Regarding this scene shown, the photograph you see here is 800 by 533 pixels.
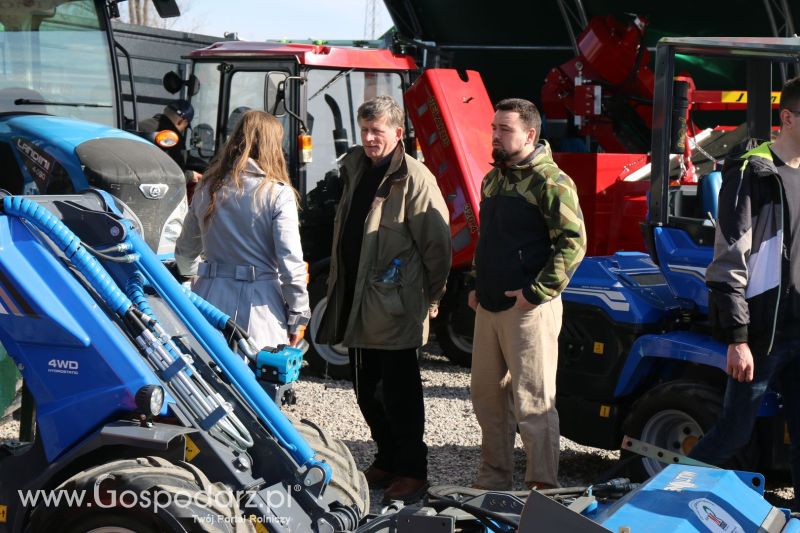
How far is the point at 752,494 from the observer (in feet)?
10.6

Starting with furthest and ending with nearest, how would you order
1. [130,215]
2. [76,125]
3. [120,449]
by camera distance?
[76,125] → [130,215] → [120,449]

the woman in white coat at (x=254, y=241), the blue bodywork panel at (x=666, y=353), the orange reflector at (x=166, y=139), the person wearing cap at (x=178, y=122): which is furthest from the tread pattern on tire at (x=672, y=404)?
the person wearing cap at (x=178, y=122)

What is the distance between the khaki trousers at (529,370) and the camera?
425cm

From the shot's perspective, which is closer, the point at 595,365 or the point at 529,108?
the point at 529,108

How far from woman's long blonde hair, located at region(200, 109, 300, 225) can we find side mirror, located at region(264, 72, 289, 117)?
2.94 metres

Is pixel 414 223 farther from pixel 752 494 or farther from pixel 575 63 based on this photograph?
pixel 575 63

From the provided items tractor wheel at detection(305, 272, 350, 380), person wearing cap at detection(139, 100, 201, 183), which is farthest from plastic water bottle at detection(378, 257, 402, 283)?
person wearing cap at detection(139, 100, 201, 183)

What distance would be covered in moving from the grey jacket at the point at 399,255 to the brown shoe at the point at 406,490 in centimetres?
61

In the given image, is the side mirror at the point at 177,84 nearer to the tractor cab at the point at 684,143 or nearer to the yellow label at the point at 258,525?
the tractor cab at the point at 684,143

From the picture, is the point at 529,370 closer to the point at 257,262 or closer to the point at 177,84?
the point at 257,262

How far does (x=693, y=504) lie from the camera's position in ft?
9.76

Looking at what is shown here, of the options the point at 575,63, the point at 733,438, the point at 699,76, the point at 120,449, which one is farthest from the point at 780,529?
the point at 575,63

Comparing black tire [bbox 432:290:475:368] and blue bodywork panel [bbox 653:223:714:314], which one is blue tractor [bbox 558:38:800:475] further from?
black tire [bbox 432:290:475:368]

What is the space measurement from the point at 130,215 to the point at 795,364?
7.99 ft
